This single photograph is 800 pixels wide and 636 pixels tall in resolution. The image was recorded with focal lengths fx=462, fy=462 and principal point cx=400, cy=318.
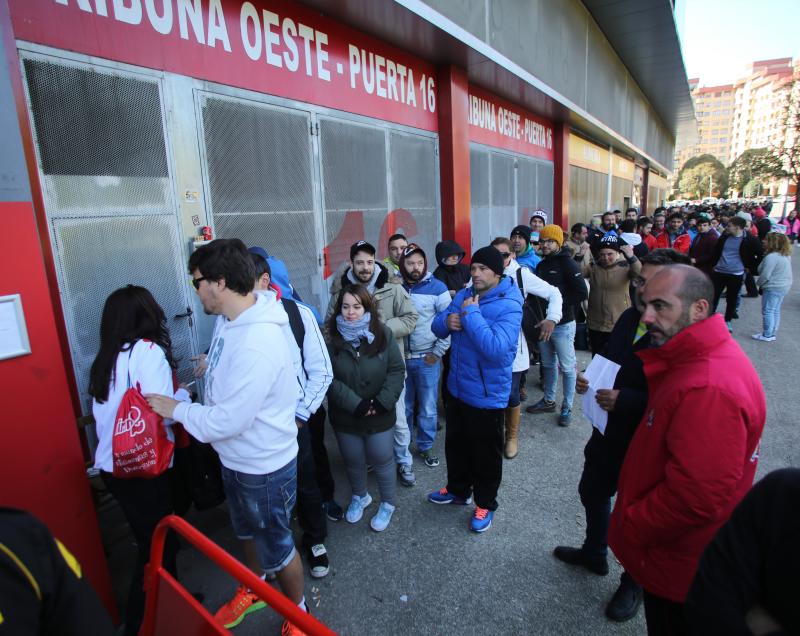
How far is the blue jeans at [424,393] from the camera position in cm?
419

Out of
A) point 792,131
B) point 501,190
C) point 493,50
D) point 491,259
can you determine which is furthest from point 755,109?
point 491,259

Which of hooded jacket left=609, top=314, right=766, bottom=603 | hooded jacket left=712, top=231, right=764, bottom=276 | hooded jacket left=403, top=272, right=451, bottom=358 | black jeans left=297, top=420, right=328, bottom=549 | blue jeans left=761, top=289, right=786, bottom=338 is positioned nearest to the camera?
hooded jacket left=609, top=314, right=766, bottom=603

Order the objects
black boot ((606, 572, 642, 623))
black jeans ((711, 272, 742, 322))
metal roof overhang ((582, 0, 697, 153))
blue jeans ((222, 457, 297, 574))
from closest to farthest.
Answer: blue jeans ((222, 457, 297, 574)) → black boot ((606, 572, 642, 623)) → black jeans ((711, 272, 742, 322)) → metal roof overhang ((582, 0, 697, 153))

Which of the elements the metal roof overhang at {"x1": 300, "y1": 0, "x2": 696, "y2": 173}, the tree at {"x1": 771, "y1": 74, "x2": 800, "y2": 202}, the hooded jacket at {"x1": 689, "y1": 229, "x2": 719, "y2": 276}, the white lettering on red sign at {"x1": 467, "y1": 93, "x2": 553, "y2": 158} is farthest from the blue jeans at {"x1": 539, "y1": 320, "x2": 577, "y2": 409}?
the tree at {"x1": 771, "y1": 74, "x2": 800, "y2": 202}

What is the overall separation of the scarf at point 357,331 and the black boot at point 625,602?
6.67 feet

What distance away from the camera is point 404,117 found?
270 inches

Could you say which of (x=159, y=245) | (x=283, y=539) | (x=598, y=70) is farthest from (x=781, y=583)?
(x=598, y=70)

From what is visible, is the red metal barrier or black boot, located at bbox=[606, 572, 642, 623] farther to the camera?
black boot, located at bbox=[606, 572, 642, 623]

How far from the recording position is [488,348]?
294cm

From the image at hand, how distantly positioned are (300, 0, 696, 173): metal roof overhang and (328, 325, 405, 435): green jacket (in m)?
4.10

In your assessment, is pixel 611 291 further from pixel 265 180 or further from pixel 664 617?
pixel 265 180

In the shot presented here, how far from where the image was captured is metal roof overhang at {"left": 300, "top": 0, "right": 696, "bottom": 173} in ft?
17.5

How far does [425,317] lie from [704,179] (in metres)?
87.5

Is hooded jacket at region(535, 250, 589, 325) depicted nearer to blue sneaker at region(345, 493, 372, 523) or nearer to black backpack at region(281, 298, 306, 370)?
blue sneaker at region(345, 493, 372, 523)
